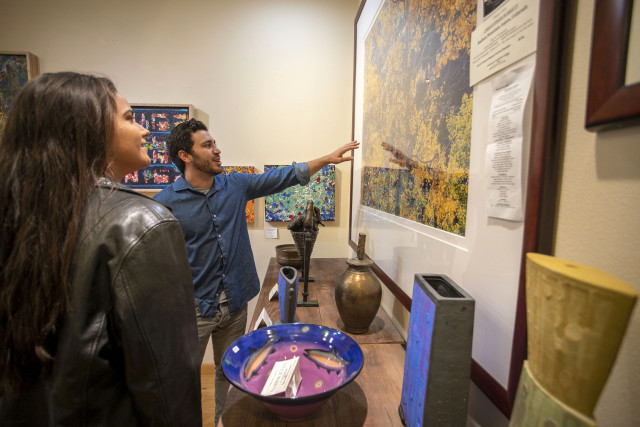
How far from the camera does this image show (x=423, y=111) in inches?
40.3

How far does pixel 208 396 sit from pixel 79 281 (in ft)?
7.14

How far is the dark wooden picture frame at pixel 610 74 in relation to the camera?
375mm

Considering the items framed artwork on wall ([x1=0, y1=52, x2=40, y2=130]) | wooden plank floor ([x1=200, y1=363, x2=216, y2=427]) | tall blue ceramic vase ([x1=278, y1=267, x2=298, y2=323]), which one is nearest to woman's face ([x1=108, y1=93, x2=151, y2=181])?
tall blue ceramic vase ([x1=278, y1=267, x2=298, y2=323])

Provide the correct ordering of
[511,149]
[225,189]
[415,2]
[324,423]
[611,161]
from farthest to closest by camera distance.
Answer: [225,189] → [415,2] → [324,423] → [511,149] → [611,161]

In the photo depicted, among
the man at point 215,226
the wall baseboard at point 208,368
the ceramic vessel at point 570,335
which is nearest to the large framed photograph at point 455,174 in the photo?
the ceramic vessel at point 570,335

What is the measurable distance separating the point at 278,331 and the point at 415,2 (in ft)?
3.91

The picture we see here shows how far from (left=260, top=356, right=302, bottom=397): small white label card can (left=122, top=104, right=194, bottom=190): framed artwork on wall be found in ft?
7.09

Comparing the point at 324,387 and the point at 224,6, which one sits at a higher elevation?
the point at 224,6

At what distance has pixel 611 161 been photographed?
0.42m

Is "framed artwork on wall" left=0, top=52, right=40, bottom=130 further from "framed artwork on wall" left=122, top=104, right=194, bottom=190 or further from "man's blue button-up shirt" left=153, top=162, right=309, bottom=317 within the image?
"man's blue button-up shirt" left=153, top=162, right=309, bottom=317

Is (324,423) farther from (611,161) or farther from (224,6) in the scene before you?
(224,6)

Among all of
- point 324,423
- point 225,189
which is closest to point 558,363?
point 324,423

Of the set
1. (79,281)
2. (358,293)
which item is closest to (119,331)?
(79,281)

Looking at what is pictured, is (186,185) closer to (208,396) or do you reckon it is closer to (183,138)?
(183,138)
